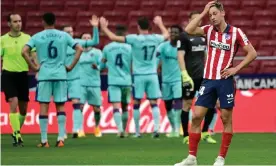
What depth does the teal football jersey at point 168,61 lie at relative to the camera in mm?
20984

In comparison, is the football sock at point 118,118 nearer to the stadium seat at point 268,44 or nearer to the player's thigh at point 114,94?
the player's thigh at point 114,94

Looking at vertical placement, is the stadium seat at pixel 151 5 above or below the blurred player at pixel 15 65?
above

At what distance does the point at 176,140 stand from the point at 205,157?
16.6ft

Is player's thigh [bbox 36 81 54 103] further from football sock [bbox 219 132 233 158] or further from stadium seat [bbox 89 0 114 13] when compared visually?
stadium seat [bbox 89 0 114 13]

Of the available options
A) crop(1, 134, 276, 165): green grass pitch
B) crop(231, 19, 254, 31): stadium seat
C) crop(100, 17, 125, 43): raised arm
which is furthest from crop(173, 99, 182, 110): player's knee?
crop(231, 19, 254, 31): stadium seat

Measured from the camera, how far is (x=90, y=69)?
2188cm

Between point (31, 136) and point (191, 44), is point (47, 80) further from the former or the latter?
point (31, 136)

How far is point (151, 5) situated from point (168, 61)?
31.3 ft

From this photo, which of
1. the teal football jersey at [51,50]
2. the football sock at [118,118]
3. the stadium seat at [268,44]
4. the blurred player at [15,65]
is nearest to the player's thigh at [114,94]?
the football sock at [118,118]

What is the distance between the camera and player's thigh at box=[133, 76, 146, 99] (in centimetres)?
2058

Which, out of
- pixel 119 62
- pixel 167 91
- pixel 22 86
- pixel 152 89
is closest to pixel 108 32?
pixel 22 86

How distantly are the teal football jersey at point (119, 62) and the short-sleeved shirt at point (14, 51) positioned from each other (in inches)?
157

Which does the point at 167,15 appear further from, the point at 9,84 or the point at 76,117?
the point at 9,84

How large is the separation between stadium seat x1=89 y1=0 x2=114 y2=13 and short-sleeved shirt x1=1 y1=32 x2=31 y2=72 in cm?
1326
